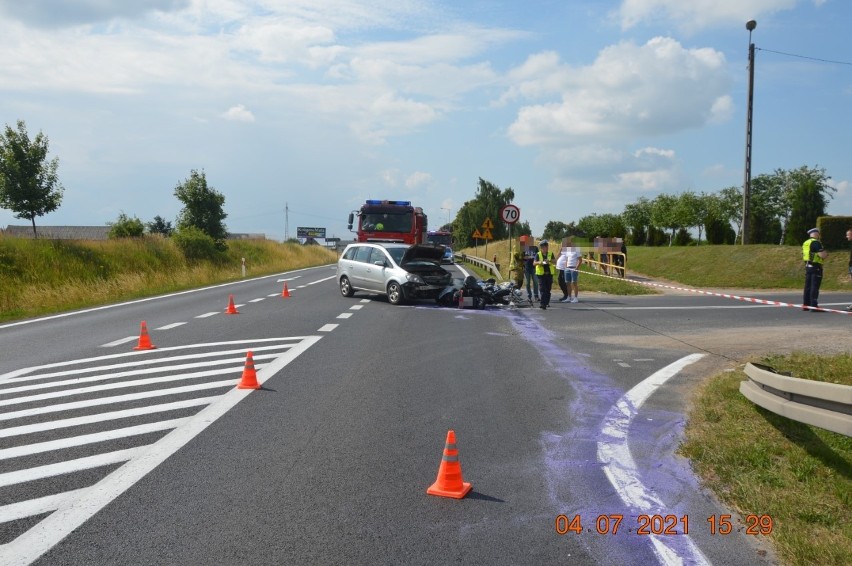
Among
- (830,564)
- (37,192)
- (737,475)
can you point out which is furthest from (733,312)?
(37,192)

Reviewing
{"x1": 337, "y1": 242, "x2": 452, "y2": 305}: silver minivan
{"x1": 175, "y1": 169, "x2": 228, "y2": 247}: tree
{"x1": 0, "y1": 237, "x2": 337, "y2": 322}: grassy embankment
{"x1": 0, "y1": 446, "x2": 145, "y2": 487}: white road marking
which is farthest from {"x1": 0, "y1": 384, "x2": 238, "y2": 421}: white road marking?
{"x1": 175, "y1": 169, "x2": 228, "y2": 247}: tree

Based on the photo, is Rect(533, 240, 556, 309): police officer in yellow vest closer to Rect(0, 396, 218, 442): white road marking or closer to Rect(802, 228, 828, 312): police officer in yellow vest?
Rect(802, 228, 828, 312): police officer in yellow vest

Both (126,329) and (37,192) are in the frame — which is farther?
(37,192)

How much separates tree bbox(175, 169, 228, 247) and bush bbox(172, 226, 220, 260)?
2.72 m

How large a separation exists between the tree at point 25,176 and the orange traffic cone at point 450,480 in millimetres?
29559

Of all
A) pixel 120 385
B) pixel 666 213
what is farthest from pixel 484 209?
pixel 120 385

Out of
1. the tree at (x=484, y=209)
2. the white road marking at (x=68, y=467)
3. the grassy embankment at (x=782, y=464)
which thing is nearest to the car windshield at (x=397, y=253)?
the grassy embankment at (x=782, y=464)

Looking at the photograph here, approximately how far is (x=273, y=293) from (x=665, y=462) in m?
19.1

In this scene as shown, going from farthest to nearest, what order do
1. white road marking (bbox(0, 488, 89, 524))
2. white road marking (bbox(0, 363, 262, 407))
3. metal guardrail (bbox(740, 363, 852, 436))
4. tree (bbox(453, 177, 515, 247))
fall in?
1. tree (bbox(453, 177, 515, 247))
2. white road marking (bbox(0, 363, 262, 407))
3. metal guardrail (bbox(740, 363, 852, 436))
4. white road marking (bbox(0, 488, 89, 524))

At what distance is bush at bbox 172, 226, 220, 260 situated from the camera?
39062 millimetres

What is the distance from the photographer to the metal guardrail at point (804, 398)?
4.46m

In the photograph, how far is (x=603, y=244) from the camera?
32.0 metres

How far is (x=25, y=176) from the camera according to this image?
1156 inches

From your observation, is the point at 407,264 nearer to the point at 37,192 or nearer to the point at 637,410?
the point at 637,410
